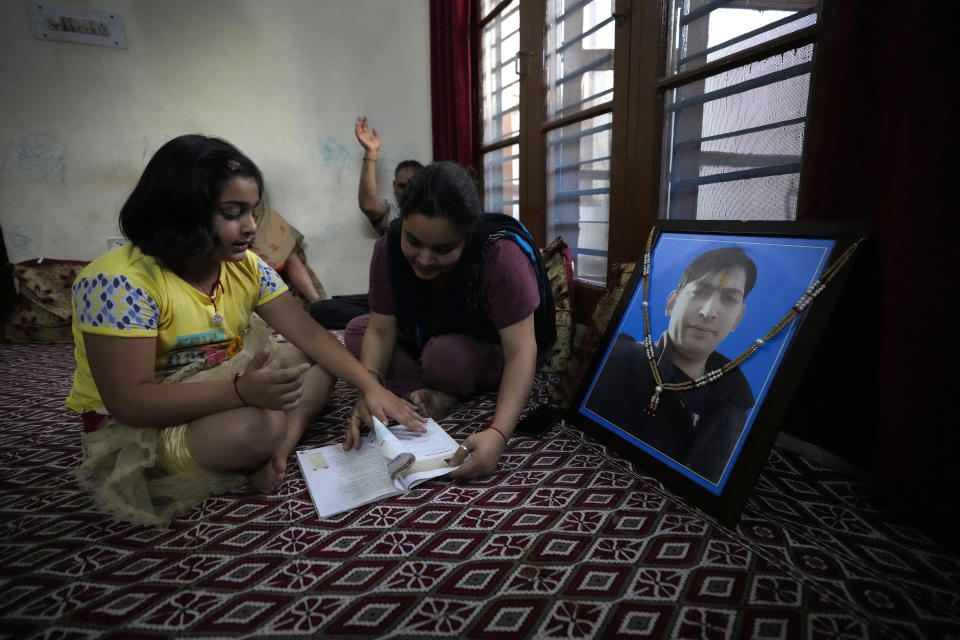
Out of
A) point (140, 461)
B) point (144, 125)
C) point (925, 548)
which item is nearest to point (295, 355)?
point (140, 461)

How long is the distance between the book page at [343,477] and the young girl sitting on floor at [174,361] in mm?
89

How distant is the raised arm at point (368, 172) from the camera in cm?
319

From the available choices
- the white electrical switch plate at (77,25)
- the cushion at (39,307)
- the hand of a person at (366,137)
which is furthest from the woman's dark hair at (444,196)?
the white electrical switch plate at (77,25)

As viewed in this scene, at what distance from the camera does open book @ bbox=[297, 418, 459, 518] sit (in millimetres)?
986

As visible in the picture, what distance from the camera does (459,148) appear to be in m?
3.32

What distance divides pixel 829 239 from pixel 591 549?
77 centimetres

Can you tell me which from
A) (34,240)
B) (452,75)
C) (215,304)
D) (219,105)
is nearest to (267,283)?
(215,304)

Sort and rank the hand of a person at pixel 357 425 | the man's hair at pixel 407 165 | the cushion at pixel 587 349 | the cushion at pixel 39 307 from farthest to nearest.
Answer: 1. the man's hair at pixel 407 165
2. the cushion at pixel 39 307
3. the cushion at pixel 587 349
4. the hand of a person at pixel 357 425

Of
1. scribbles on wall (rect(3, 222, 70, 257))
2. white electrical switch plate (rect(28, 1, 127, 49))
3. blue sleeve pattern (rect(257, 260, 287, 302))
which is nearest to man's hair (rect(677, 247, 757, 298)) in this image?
blue sleeve pattern (rect(257, 260, 287, 302))

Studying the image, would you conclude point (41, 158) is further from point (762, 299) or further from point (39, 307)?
point (762, 299)

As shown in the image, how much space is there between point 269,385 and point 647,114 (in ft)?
4.99

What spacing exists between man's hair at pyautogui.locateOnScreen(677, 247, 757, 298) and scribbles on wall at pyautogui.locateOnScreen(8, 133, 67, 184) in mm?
3494

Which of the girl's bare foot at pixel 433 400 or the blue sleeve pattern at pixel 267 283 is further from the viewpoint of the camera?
the girl's bare foot at pixel 433 400

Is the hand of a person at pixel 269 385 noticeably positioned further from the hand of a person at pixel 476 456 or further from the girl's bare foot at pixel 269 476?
the hand of a person at pixel 476 456
